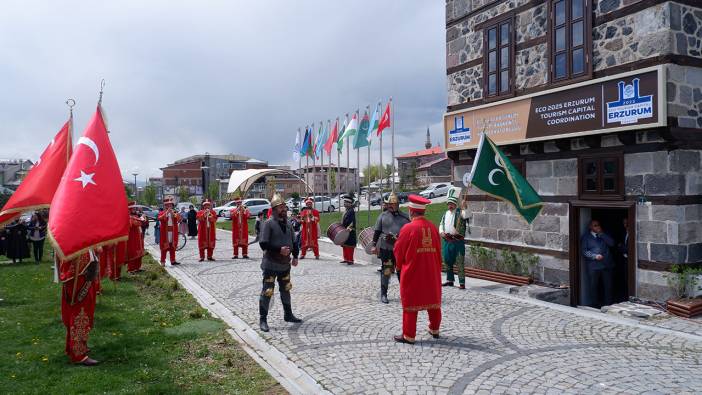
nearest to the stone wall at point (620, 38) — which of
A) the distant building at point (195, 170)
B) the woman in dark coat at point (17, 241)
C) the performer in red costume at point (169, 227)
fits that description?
the performer in red costume at point (169, 227)

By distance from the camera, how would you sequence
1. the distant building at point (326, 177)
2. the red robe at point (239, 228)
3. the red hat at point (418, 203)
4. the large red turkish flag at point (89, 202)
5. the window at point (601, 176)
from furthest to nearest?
the distant building at point (326, 177)
the red robe at point (239, 228)
the window at point (601, 176)
the red hat at point (418, 203)
the large red turkish flag at point (89, 202)

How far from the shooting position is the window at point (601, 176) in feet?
30.8

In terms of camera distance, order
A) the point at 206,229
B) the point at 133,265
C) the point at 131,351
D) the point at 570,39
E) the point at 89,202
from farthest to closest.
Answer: the point at 206,229 < the point at 133,265 < the point at 570,39 < the point at 131,351 < the point at 89,202

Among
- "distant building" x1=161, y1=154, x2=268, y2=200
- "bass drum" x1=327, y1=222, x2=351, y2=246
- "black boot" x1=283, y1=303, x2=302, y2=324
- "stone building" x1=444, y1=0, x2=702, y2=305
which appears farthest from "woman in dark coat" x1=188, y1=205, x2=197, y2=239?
"distant building" x1=161, y1=154, x2=268, y2=200

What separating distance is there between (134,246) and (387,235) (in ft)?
24.9

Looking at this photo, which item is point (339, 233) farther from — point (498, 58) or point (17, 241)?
point (17, 241)

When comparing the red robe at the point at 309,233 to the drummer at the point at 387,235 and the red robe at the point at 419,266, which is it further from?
the red robe at the point at 419,266

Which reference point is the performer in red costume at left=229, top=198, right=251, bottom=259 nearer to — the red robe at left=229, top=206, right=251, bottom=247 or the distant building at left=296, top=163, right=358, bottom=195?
the red robe at left=229, top=206, right=251, bottom=247

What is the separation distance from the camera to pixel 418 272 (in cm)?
684

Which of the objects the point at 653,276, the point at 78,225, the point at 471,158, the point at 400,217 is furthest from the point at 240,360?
the point at 471,158

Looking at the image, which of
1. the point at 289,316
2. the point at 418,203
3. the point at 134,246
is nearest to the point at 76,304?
the point at 289,316

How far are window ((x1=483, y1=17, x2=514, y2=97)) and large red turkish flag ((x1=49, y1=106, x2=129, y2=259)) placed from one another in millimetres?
8538

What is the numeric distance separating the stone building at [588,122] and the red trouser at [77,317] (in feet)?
28.0

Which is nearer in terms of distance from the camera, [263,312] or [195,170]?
[263,312]
